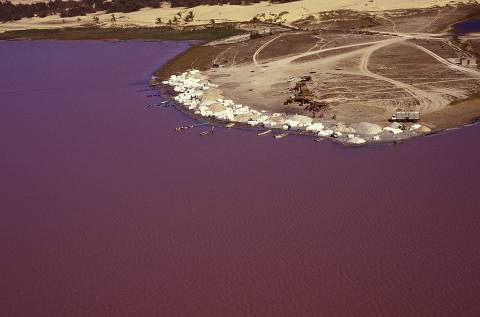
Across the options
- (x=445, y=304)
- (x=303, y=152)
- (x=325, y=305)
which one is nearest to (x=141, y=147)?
(x=303, y=152)

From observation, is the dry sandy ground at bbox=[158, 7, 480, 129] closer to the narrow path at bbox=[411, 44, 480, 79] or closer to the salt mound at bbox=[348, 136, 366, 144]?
the narrow path at bbox=[411, 44, 480, 79]

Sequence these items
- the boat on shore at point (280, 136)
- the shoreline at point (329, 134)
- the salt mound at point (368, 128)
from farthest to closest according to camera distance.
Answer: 1. the boat on shore at point (280, 136)
2. the salt mound at point (368, 128)
3. the shoreline at point (329, 134)

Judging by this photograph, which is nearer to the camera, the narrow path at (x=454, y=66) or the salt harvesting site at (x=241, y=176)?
the salt harvesting site at (x=241, y=176)

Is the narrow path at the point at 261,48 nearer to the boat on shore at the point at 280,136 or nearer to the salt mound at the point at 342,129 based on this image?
the boat on shore at the point at 280,136

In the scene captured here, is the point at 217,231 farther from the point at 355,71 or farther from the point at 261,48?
the point at 261,48

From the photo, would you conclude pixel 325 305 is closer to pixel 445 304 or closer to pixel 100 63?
pixel 445 304

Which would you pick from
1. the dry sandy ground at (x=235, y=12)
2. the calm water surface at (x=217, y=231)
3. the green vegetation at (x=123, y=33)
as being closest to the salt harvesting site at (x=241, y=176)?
the calm water surface at (x=217, y=231)

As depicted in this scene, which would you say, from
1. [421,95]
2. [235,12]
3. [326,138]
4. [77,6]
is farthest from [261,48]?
[77,6]
